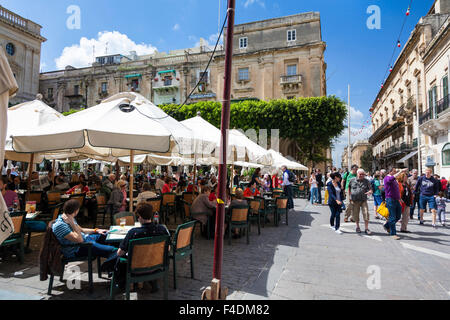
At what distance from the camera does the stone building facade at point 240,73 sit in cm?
3284

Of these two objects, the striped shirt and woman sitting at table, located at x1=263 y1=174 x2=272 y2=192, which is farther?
woman sitting at table, located at x1=263 y1=174 x2=272 y2=192

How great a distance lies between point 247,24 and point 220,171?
37.6m

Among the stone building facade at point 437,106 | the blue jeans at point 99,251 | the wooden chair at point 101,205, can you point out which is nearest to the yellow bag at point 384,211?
the blue jeans at point 99,251

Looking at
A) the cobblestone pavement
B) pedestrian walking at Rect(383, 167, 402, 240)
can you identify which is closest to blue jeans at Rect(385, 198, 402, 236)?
pedestrian walking at Rect(383, 167, 402, 240)

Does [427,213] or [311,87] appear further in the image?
[311,87]

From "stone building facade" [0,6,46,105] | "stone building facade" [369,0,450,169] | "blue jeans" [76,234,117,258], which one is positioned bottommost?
"blue jeans" [76,234,117,258]

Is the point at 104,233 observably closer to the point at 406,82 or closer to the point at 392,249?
the point at 392,249

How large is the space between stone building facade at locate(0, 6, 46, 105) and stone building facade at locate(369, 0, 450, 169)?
39.8 m

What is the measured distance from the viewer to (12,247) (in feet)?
16.7

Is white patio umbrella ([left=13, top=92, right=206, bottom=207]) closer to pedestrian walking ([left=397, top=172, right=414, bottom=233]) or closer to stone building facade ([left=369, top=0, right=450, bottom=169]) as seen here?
pedestrian walking ([left=397, top=172, right=414, bottom=233])

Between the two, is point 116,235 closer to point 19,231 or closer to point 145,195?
point 19,231

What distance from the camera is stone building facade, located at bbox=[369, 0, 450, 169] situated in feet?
73.9

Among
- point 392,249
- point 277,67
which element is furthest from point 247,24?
point 392,249

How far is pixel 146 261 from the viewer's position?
331 centimetres
